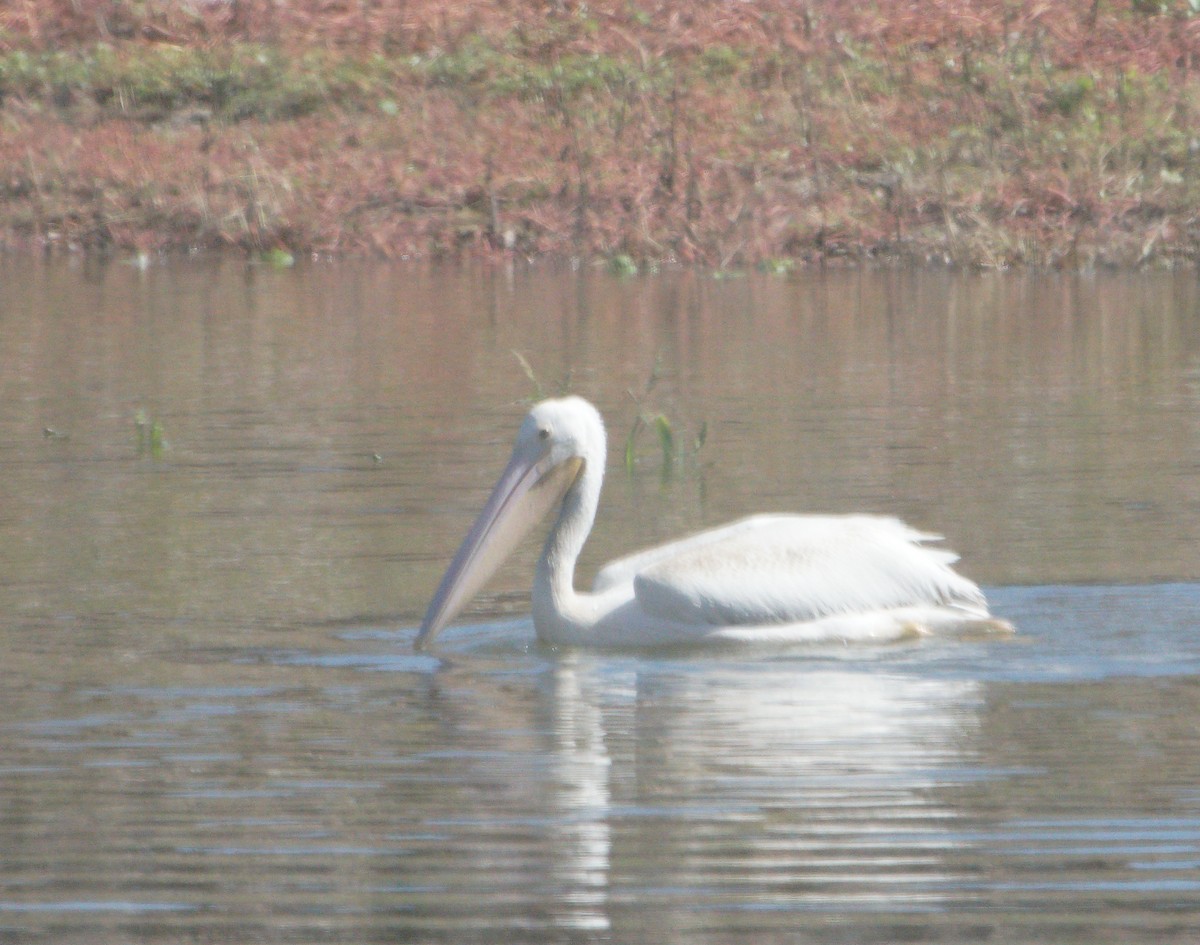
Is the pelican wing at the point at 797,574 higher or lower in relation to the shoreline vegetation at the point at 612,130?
lower

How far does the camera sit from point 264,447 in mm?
10859

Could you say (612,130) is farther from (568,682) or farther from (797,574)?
(568,682)

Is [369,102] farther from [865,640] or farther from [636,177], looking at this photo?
[865,640]

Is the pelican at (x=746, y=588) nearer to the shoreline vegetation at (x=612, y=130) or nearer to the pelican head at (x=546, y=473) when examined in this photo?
the pelican head at (x=546, y=473)

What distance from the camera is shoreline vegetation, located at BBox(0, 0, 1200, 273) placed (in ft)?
69.5

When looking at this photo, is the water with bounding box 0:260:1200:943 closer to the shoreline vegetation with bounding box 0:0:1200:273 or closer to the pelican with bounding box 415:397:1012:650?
the pelican with bounding box 415:397:1012:650

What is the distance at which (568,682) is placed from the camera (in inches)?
258

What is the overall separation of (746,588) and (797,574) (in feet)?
0.62

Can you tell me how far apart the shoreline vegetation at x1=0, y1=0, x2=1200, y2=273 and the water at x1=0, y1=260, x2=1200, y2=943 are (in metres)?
7.13

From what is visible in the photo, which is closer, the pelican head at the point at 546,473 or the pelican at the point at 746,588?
the pelican at the point at 746,588

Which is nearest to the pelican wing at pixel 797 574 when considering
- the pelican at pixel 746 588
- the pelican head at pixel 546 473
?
the pelican at pixel 746 588

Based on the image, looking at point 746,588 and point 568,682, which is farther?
point 746,588

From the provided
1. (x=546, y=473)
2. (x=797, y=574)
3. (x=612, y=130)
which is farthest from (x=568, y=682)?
(x=612, y=130)

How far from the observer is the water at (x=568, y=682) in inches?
172
